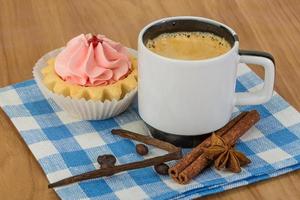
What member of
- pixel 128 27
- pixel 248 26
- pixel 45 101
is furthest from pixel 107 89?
pixel 248 26

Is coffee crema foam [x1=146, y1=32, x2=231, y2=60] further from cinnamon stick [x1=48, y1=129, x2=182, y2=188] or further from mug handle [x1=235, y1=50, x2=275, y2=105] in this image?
cinnamon stick [x1=48, y1=129, x2=182, y2=188]

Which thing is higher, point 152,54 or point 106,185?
point 152,54

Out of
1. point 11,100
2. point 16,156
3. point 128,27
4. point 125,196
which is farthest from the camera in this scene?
point 128,27

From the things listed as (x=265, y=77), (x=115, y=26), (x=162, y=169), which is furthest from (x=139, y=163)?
(x=115, y=26)

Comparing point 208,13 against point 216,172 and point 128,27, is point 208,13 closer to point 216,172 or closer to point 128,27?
point 128,27

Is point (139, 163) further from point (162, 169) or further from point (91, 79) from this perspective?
point (91, 79)

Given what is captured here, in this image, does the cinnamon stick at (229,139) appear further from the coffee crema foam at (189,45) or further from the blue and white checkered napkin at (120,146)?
the coffee crema foam at (189,45)

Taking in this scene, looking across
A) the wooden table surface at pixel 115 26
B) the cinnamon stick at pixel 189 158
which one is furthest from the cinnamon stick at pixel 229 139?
the wooden table surface at pixel 115 26

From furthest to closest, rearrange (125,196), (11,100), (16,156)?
(11,100) → (16,156) → (125,196)
